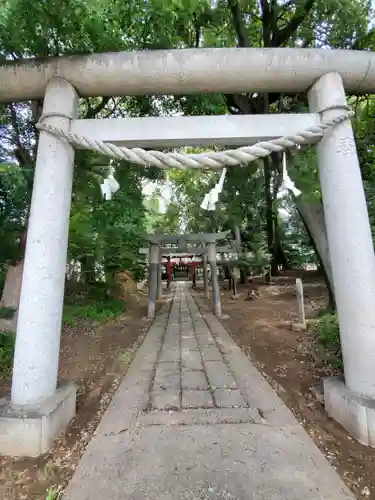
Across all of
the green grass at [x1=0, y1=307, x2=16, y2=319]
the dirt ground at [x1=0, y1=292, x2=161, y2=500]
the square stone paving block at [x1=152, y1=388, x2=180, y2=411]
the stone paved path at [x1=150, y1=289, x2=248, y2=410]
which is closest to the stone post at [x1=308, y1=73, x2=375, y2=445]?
the stone paved path at [x1=150, y1=289, x2=248, y2=410]

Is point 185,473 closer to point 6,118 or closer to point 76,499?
point 76,499

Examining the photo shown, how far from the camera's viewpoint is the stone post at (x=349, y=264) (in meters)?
2.27

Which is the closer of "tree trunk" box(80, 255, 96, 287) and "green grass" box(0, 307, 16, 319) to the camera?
"green grass" box(0, 307, 16, 319)

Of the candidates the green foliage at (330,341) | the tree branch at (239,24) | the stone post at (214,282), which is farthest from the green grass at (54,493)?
the tree branch at (239,24)

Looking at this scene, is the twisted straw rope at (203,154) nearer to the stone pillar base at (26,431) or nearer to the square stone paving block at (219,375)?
the stone pillar base at (26,431)

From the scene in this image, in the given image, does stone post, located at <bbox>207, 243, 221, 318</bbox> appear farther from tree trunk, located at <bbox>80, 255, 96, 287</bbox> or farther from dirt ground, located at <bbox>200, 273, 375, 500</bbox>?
tree trunk, located at <bbox>80, 255, 96, 287</bbox>

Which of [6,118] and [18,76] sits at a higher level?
[6,118]

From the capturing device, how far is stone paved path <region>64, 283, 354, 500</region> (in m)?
1.70

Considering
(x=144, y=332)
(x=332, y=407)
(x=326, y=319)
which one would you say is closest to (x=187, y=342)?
(x=144, y=332)

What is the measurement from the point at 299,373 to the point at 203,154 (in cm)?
297

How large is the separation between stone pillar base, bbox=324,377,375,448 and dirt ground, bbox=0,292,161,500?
2.11 metres

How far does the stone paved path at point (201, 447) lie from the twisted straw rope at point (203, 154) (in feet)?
6.99

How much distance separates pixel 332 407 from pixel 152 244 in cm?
706

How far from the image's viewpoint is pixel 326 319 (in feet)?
15.5
